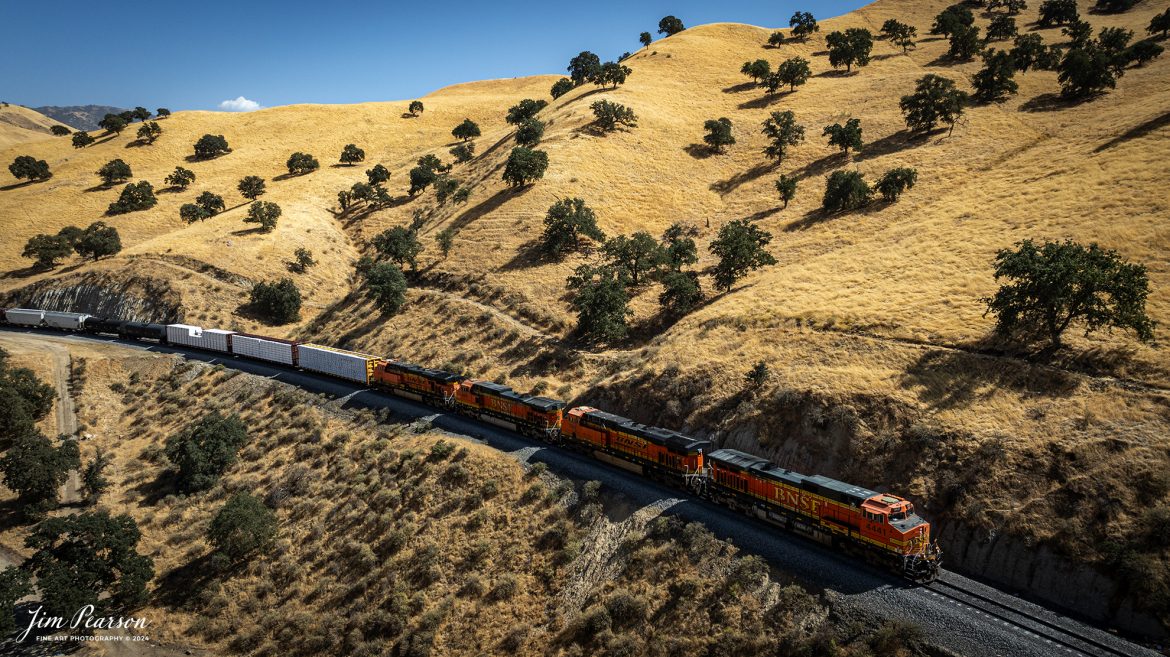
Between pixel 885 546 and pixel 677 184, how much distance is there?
219 ft

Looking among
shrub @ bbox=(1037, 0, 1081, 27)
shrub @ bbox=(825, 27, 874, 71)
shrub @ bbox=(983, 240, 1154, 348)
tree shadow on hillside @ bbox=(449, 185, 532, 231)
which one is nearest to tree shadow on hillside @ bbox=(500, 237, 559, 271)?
tree shadow on hillside @ bbox=(449, 185, 532, 231)

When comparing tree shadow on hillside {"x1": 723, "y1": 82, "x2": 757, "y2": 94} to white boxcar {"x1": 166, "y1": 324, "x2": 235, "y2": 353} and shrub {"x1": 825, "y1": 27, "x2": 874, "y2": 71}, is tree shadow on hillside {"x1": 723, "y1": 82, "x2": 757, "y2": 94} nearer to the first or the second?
shrub {"x1": 825, "y1": 27, "x2": 874, "y2": 71}

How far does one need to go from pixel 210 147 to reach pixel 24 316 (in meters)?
62.0

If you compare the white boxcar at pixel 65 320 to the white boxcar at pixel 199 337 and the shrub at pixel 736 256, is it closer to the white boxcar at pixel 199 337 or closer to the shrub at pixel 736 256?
the white boxcar at pixel 199 337

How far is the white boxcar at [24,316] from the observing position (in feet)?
236

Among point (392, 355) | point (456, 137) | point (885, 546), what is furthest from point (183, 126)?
point (885, 546)

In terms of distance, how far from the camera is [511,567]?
31.5m

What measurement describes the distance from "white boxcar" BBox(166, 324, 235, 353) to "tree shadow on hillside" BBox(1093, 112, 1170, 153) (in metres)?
94.8

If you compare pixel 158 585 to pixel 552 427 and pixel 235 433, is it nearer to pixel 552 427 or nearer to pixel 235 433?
pixel 235 433

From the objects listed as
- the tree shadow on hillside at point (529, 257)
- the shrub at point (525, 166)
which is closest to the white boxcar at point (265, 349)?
the tree shadow on hillside at point (529, 257)

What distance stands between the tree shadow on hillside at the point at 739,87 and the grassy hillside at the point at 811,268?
1.95ft

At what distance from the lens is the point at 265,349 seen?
59.0 m

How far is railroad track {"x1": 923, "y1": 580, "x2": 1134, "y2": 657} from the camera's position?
68.1 ft

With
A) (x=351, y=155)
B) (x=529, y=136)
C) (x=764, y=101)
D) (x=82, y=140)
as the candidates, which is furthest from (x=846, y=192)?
(x=82, y=140)
